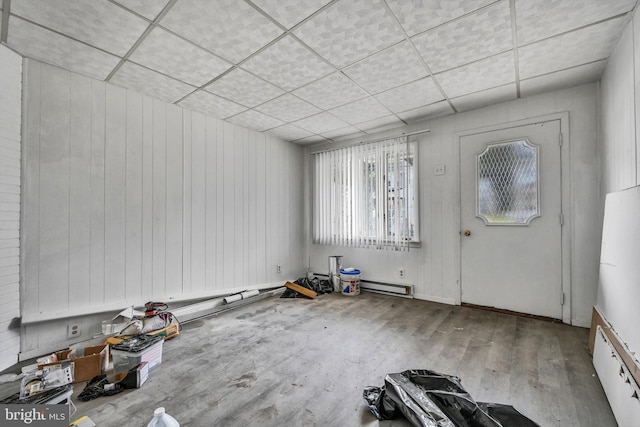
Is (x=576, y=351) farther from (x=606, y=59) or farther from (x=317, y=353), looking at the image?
(x=606, y=59)

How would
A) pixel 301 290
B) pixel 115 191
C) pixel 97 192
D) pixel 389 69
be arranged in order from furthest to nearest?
pixel 301 290
pixel 115 191
pixel 97 192
pixel 389 69

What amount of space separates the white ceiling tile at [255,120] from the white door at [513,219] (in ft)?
8.33

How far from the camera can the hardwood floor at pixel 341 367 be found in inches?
62.6

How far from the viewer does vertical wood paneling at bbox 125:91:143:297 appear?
2762 mm

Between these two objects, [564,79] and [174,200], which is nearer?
[564,79]

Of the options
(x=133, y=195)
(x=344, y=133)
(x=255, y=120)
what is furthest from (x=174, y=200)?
(x=344, y=133)

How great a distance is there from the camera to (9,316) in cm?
212

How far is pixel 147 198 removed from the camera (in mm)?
2910

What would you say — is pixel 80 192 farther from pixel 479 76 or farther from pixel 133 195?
pixel 479 76

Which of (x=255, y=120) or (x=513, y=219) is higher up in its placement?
(x=255, y=120)

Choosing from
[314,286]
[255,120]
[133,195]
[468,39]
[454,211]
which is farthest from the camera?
[314,286]

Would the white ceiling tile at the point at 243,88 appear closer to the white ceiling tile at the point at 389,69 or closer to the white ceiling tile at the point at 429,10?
the white ceiling tile at the point at 389,69

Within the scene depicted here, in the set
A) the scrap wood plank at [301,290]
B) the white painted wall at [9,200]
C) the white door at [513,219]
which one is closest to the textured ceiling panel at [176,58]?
the white painted wall at [9,200]

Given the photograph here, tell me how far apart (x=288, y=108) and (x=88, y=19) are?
74.2 inches
